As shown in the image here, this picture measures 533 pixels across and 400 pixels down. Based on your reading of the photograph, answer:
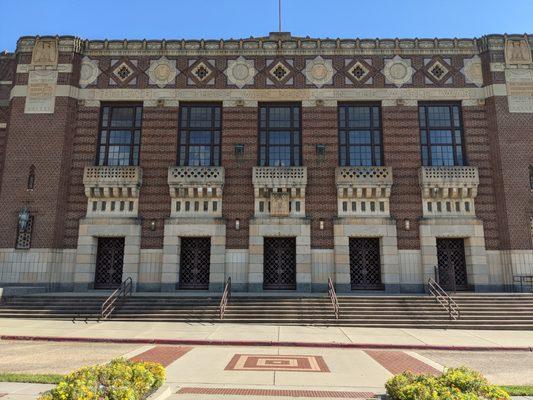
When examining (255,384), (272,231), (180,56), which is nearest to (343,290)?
(272,231)

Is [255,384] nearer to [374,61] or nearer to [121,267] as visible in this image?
[121,267]

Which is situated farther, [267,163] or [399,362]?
[267,163]

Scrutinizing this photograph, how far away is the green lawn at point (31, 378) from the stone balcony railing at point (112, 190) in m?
14.6

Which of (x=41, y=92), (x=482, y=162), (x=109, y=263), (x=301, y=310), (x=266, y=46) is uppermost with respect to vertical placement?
(x=266, y=46)

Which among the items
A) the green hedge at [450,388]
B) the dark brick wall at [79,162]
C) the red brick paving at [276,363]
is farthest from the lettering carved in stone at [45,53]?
the green hedge at [450,388]

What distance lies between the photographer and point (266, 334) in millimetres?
13703

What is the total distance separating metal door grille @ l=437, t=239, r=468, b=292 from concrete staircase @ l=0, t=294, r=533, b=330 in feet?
8.78

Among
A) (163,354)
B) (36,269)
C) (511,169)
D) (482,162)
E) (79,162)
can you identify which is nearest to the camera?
(163,354)

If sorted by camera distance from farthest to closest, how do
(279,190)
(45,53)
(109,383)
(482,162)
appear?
1. (45,53)
2. (482,162)
3. (279,190)
4. (109,383)

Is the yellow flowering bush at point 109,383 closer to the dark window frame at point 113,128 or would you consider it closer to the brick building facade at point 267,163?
the brick building facade at point 267,163

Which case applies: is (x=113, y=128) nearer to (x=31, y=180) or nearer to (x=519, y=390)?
(x=31, y=180)

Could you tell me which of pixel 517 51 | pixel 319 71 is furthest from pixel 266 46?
pixel 517 51

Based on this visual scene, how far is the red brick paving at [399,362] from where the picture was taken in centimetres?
883

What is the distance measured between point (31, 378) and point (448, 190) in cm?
2020
